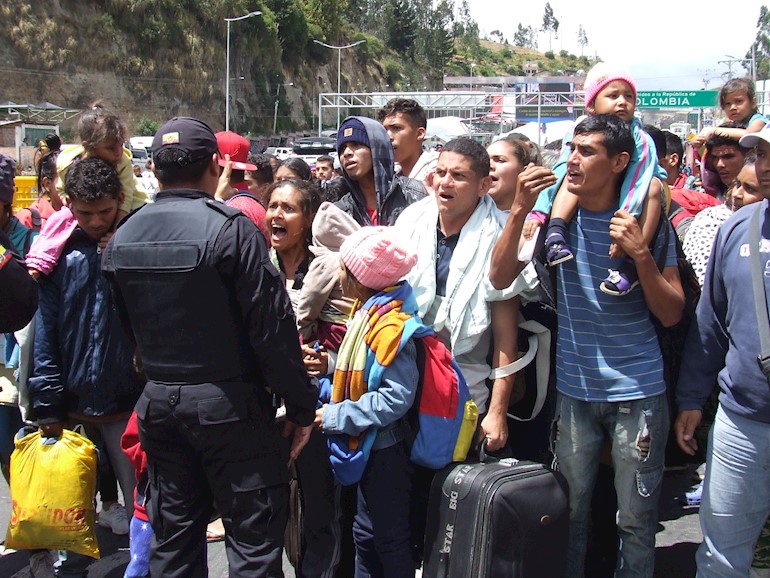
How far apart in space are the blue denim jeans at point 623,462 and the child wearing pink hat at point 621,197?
1.67 feet

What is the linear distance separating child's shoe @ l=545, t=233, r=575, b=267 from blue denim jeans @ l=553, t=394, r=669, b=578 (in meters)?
0.59

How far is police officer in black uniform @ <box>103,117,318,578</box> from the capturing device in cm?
265

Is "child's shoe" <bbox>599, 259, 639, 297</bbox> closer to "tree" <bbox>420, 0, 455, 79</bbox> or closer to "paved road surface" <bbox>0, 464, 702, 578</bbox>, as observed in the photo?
"paved road surface" <bbox>0, 464, 702, 578</bbox>

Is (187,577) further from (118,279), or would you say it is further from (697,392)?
(697,392)

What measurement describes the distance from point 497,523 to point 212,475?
107 cm

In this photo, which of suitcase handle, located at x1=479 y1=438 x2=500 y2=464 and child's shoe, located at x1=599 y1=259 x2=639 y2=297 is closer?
child's shoe, located at x1=599 y1=259 x2=639 y2=297

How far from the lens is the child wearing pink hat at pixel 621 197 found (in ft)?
9.31

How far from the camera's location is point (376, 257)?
A: 2906 millimetres

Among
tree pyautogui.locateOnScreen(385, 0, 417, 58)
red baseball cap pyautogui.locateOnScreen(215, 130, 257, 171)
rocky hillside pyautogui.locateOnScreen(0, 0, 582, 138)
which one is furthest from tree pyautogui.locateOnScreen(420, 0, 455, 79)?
red baseball cap pyautogui.locateOnScreen(215, 130, 257, 171)

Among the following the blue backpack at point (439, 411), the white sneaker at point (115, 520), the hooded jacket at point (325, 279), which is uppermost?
the hooded jacket at point (325, 279)

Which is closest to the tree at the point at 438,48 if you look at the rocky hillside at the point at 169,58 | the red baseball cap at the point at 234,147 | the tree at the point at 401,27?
the tree at the point at 401,27

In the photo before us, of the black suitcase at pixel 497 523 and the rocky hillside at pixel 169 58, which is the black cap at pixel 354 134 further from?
the rocky hillside at pixel 169 58

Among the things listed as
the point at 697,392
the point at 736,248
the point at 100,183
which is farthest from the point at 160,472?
the point at 736,248

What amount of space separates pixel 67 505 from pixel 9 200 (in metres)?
1.55
